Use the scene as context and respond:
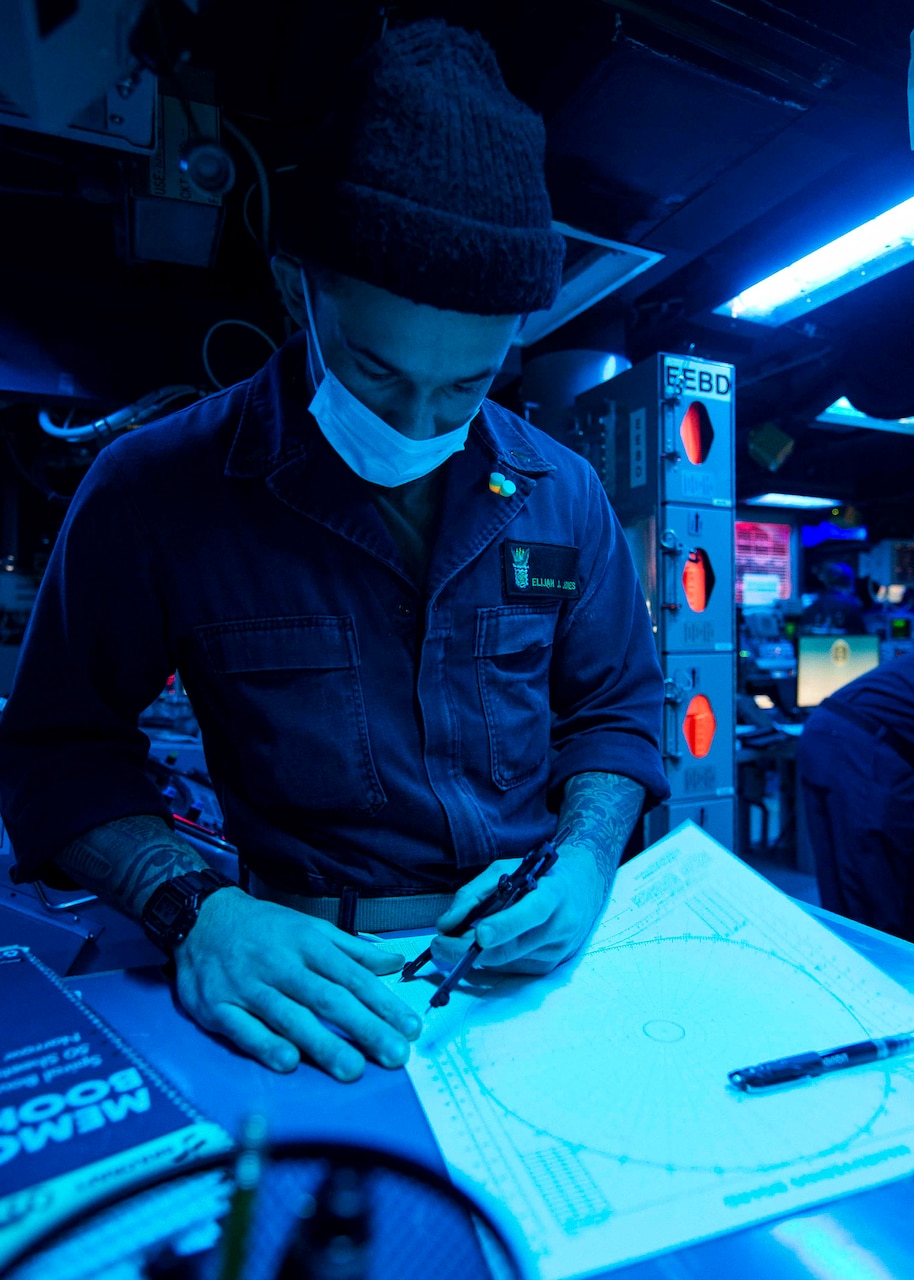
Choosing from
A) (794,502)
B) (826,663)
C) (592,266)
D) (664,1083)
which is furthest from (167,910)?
(794,502)

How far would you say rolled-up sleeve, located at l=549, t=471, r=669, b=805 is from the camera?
1.02m

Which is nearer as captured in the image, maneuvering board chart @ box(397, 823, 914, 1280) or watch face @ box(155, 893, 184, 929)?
maneuvering board chart @ box(397, 823, 914, 1280)

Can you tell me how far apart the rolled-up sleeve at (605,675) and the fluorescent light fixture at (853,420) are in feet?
15.6

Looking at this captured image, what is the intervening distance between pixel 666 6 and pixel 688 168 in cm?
→ 64

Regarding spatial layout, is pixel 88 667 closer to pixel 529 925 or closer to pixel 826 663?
pixel 529 925

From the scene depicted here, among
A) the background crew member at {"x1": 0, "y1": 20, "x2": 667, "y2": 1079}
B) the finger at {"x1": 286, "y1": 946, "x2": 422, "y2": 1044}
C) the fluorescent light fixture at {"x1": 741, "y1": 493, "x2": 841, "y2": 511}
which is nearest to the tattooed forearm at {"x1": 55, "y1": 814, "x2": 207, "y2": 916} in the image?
the background crew member at {"x1": 0, "y1": 20, "x2": 667, "y2": 1079}

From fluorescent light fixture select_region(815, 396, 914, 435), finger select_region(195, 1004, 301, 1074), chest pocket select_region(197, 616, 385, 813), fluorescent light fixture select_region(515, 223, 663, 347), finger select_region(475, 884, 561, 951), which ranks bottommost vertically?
finger select_region(195, 1004, 301, 1074)

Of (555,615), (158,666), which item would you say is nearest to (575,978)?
(555,615)

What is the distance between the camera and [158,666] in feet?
3.00

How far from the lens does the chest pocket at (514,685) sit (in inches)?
37.9

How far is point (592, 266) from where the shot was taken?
105 inches

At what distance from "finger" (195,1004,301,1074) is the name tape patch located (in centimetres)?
57

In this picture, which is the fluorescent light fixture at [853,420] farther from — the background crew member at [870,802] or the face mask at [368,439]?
the face mask at [368,439]

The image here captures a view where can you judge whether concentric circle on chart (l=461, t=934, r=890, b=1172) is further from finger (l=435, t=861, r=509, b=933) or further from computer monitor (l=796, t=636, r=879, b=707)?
computer monitor (l=796, t=636, r=879, b=707)
